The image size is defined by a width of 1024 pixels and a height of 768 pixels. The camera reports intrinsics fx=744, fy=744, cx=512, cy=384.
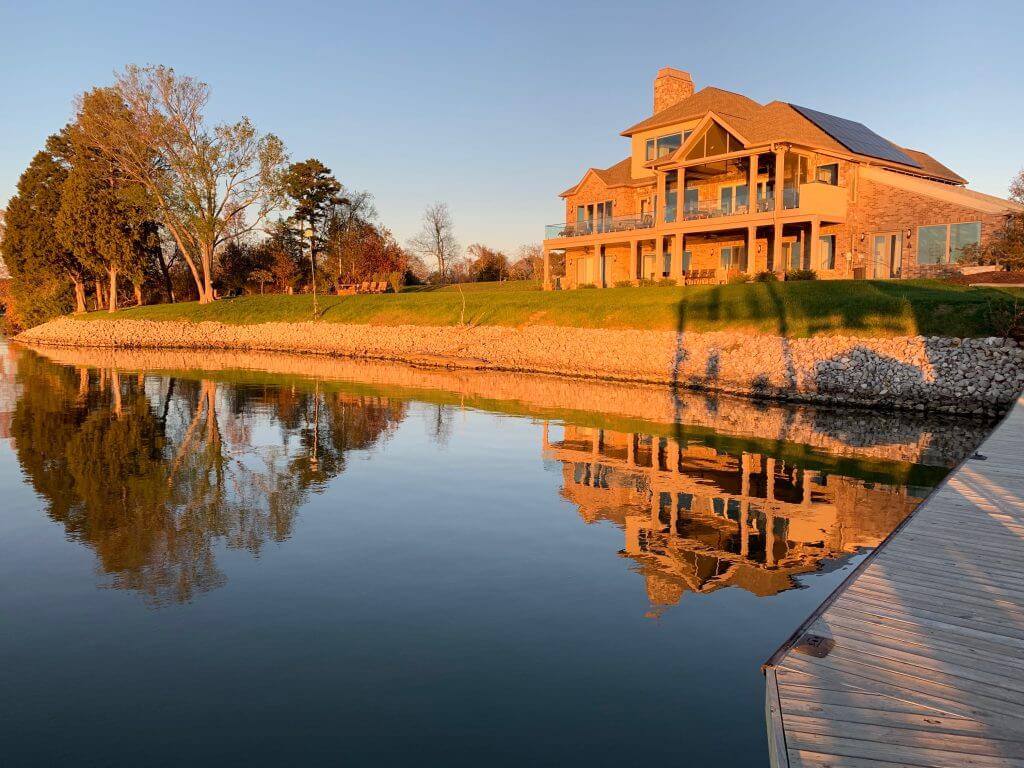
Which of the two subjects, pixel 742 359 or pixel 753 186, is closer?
pixel 742 359

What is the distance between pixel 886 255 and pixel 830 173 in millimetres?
5186

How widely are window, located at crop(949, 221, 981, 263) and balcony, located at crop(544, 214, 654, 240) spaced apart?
1486 cm

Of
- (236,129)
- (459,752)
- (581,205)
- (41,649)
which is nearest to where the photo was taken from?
(459,752)

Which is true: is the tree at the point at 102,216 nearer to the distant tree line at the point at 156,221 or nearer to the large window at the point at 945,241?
the distant tree line at the point at 156,221

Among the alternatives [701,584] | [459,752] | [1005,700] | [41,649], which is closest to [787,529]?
[701,584]

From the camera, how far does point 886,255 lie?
3512 cm

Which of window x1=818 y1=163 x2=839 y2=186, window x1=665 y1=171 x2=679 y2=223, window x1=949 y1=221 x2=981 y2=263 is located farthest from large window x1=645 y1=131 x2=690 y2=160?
window x1=949 y1=221 x2=981 y2=263

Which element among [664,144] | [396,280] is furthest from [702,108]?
[396,280]

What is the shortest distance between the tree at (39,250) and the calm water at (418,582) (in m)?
47.6

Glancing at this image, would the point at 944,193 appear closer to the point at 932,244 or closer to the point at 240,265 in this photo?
the point at 932,244

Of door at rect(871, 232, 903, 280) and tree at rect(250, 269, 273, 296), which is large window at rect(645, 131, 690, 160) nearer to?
door at rect(871, 232, 903, 280)

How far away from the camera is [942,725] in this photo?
489 cm

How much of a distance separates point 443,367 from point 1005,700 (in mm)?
32365

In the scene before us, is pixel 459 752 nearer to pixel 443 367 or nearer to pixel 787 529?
pixel 787 529
